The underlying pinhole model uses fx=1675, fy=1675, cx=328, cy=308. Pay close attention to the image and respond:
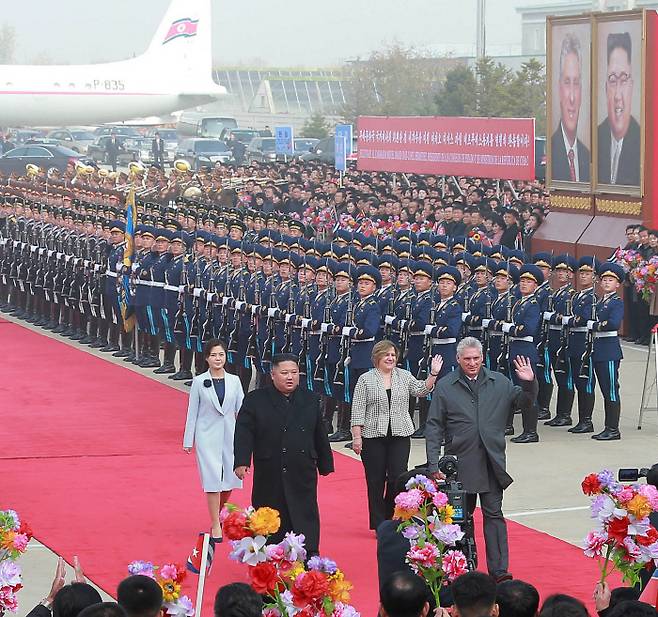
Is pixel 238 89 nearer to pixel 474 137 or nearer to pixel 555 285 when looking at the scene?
pixel 474 137

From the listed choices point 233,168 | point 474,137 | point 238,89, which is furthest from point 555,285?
point 238,89

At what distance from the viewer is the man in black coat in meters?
10.2

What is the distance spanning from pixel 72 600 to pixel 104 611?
729 millimetres

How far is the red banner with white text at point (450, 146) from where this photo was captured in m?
27.8

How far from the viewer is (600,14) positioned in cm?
2258

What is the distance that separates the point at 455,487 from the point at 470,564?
1.55 feet

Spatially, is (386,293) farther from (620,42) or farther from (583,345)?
(620,42)

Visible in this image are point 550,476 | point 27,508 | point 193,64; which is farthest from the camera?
point 193,64

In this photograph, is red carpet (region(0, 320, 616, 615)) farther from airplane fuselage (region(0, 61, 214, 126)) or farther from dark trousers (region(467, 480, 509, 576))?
airplane fuselage (region(0, 61, 214, 126))

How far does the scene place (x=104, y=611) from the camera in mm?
5703

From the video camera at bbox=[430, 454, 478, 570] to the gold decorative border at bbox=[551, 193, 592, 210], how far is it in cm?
1457

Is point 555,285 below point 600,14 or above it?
below

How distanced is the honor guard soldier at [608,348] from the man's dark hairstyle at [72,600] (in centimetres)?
935

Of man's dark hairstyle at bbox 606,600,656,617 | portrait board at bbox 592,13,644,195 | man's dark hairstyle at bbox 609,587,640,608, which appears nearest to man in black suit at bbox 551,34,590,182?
portrait board at bbox 592,13,644,195
